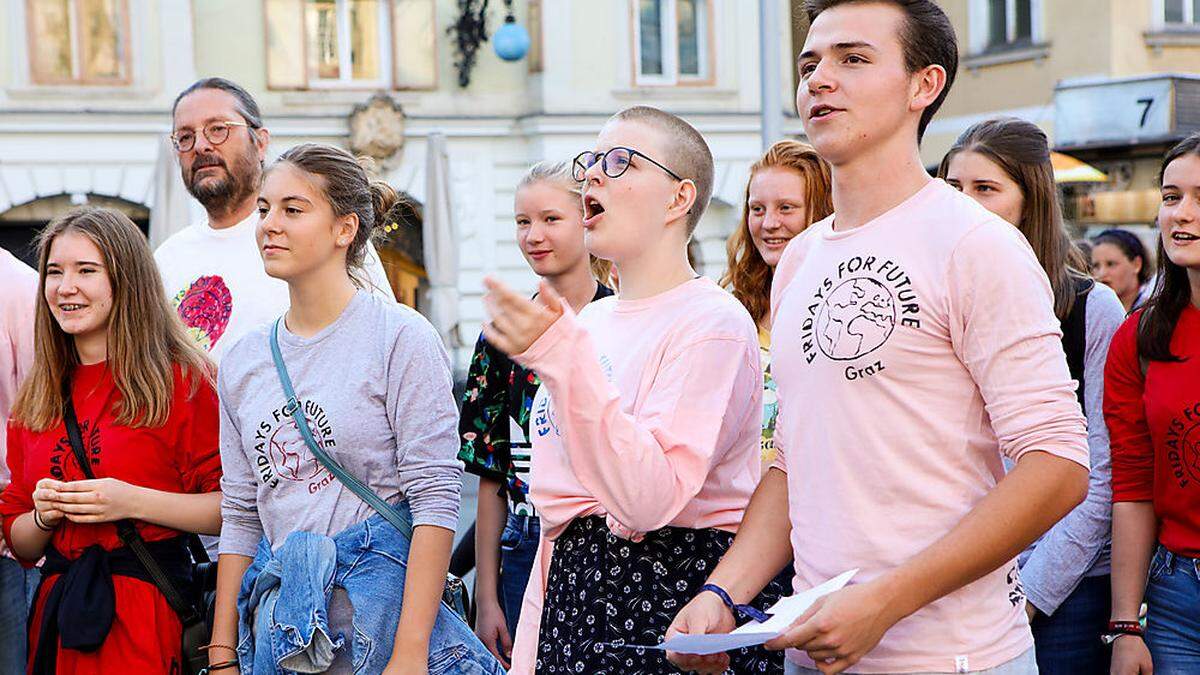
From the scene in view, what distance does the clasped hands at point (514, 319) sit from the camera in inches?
98.3

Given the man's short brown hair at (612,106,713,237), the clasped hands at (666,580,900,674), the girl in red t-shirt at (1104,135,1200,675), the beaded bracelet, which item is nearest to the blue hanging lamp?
the girl in red t-shirt at (1104,135,1200,675)

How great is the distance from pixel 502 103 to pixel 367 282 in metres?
16.7

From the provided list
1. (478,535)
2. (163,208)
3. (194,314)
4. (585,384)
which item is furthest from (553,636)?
(163,208)

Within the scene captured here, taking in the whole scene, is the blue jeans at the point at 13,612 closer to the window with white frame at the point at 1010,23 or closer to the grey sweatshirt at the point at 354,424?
the grey sweatshirt at the point at 354,424

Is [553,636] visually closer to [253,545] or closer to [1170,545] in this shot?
[253,545]

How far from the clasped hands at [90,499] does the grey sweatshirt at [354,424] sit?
1.56 feet

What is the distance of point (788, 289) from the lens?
2770mm

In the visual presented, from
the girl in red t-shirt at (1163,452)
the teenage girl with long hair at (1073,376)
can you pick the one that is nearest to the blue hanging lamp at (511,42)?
the teenage girl with long hair at (1073,376)

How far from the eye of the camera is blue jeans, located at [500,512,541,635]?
15.2 ft

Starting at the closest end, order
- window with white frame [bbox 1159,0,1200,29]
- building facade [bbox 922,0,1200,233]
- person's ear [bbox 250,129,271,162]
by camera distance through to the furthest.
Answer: person's ear [bbox 250,129,271,162] < building facade [bbox 922,0,1200,233] < window with white frame [bbox 1159,0,1200,29]

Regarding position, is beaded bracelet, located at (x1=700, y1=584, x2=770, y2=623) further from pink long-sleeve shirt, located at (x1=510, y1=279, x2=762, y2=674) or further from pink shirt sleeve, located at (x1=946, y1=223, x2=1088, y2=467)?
pink shirt sleeve, located at (x1=946, y1=223, x2=1088, y2=467)

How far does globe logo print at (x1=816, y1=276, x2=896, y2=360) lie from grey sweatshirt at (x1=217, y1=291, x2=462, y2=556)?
4.17 ft

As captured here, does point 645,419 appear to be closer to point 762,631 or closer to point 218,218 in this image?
point 762,631

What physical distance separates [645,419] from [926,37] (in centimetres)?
90
